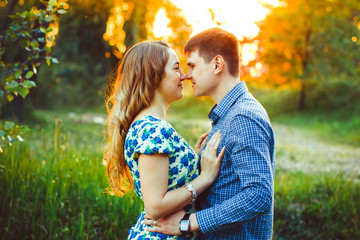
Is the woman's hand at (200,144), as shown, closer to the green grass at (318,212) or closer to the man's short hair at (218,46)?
the man's short hair at (218,46)

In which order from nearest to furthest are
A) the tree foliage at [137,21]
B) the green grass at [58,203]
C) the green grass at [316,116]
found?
the green grass at [58,203]
the green grass at [316,116]
the tree foliage at [137,21]

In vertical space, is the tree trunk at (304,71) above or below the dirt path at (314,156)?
above

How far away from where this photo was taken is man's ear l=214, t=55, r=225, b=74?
1.98 metres

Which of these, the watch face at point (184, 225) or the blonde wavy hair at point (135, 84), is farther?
the blonde wavy hair at point (135, 84)

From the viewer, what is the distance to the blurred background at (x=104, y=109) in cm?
311

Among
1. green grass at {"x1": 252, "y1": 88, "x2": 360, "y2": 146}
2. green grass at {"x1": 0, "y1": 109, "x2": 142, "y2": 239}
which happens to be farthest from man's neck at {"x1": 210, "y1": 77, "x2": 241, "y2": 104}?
green grass at {"x1": 252, "y1": 88, "x2": 360, "y2": 146}

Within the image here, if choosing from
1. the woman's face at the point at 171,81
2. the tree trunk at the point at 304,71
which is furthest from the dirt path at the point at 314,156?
the tree trunk at the point at 304,71

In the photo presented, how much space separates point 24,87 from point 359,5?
15.9 meters

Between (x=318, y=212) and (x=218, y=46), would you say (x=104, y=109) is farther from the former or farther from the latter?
(x=218, y=46)

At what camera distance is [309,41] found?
17.3 meters

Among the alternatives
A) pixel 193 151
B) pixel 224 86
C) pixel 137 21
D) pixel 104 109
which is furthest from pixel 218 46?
pixel 137 21

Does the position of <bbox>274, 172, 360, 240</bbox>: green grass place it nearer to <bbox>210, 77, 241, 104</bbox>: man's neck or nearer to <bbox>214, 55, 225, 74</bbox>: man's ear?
<bbox>210, 77, 241, 104</bbox>: man's neck

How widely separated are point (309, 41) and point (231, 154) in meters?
17.4

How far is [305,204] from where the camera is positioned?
4.00 m
